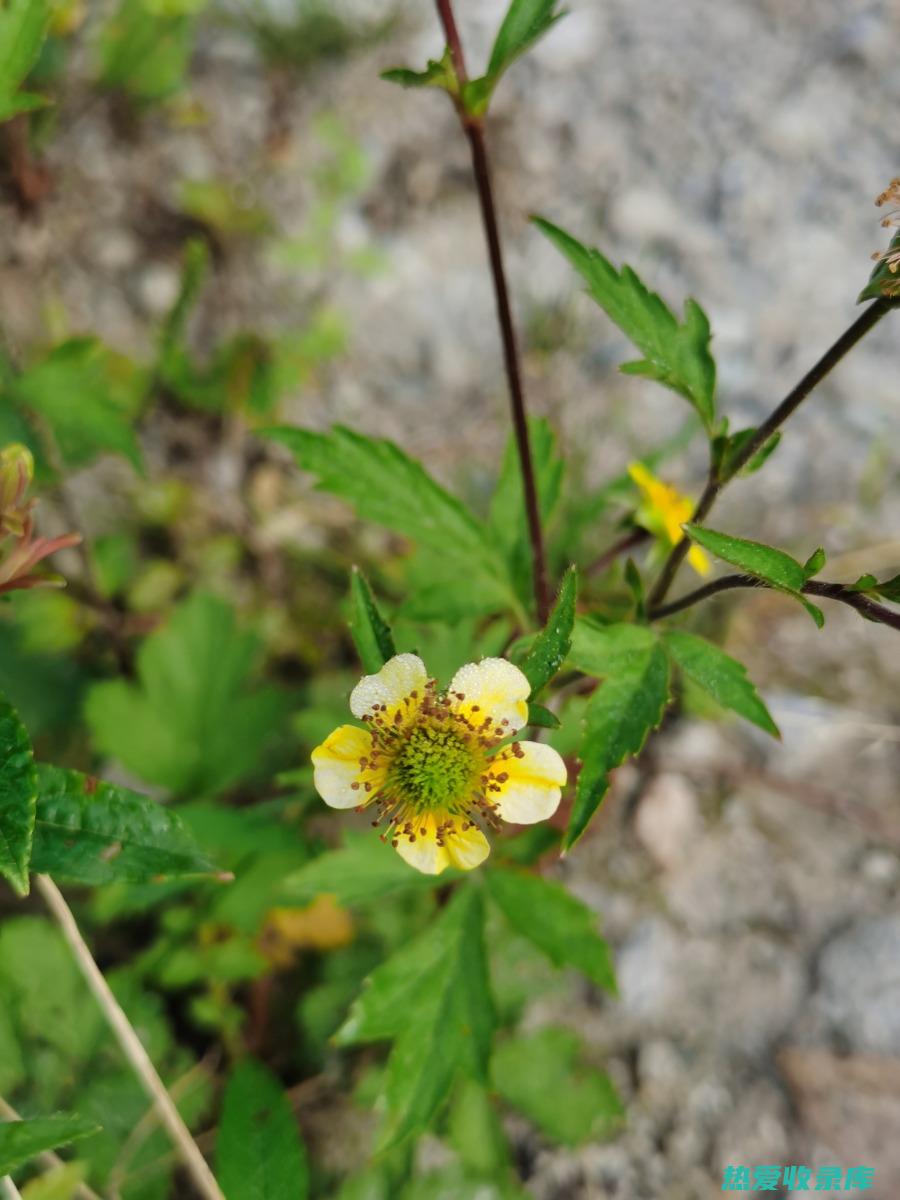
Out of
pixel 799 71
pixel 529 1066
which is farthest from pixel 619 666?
pixel 799 71

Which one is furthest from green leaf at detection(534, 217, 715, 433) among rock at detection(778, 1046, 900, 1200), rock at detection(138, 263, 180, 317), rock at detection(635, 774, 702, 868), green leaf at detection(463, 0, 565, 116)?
rock at detection(138, 263, 180, 317)

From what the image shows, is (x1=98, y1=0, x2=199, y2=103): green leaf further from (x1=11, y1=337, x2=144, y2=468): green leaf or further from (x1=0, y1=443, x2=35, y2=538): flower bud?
(x1=0, y1=443, x2=35, y2=538): flower bud

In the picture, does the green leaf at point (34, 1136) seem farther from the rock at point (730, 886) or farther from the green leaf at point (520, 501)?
the rock at point (730, 886)

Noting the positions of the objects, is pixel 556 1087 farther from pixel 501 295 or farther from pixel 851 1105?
pixel 501 295

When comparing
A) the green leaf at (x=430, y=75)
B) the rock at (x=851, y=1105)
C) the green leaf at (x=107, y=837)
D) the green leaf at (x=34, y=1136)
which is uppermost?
the green leaf at (x=430, y=75)

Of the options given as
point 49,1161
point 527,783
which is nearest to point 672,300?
point 527,783

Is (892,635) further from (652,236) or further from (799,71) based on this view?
(799,71)

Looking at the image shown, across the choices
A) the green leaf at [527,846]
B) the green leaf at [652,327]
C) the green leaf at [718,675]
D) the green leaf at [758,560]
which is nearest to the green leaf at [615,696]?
the green leaf at [718,675]

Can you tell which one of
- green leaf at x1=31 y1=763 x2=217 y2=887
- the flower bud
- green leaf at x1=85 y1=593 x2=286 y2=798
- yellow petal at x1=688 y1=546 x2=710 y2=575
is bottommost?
green leaf at x1=85 y1=593 x2=286 y2=798
